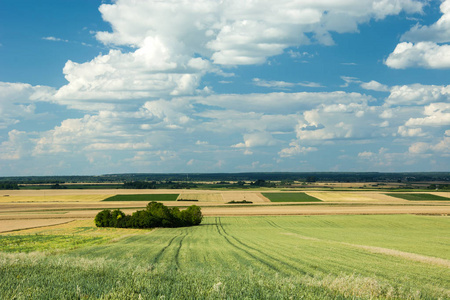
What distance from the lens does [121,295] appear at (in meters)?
9.18

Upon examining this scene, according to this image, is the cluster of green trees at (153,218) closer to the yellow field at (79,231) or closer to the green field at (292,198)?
the yellow field at (79,231)

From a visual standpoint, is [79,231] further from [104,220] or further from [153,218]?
[153,218]

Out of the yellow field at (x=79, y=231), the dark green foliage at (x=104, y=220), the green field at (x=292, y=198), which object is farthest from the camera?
the green field at (x=292, y=198)

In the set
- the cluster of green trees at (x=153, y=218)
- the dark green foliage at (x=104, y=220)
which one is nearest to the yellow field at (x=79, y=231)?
the cluster of green trees at (x=153, y=218)

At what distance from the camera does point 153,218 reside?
216 ft

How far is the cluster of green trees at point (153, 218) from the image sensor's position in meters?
65.9

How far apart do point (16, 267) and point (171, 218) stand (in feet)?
182

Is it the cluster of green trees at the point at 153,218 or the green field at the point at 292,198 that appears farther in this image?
the green field at the point at 292,198

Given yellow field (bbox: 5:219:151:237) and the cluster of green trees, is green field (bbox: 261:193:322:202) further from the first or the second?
yellow field (bbox: 5:219:151:237)

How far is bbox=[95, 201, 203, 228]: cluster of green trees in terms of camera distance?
65.9 metres

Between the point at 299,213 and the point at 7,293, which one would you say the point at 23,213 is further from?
the point at 7,293

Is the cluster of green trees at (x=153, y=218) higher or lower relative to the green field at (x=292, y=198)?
higher

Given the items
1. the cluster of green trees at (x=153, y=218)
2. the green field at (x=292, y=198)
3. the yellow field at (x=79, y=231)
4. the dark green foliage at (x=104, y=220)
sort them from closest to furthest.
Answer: the yellow field at (x=79, y=231)
the cluster of green trees at (x=153, y=218)
the dark green foliage at (x=104, y=220)
the green field at (x=292, y=198)

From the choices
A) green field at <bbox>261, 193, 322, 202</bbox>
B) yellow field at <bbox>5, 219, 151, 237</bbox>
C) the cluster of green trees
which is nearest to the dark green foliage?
Answer: the cluster of green trees
